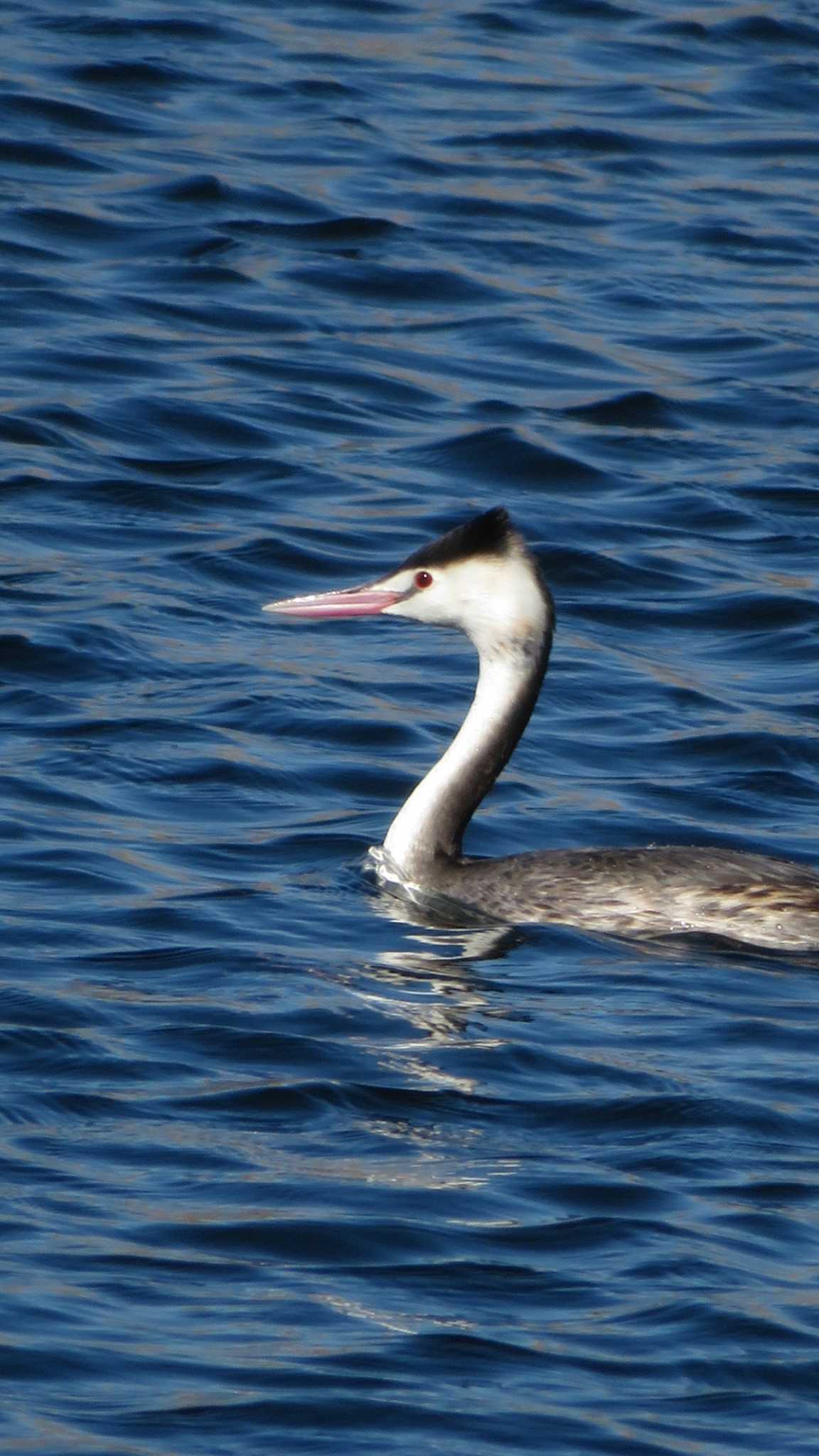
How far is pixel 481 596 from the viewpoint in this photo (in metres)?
8.82

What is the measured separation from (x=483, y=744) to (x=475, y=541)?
2.10ft

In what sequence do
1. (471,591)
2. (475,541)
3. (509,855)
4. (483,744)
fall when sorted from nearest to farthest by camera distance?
(475,541), (471,591), (483,744), (509,855)

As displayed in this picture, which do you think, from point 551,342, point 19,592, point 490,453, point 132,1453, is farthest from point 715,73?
point 132,1453

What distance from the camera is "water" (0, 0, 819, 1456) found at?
5.46 metres

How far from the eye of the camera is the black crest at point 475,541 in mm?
8688

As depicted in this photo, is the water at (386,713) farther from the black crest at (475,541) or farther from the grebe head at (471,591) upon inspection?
the black crest at (475,541)

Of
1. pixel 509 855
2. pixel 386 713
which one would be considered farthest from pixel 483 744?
pixel 386 713

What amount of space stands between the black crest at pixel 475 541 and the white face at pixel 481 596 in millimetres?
20

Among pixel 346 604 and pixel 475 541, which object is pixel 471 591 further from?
pixel 346 604

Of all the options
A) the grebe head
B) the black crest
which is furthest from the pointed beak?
the black crest

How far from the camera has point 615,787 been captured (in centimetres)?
964

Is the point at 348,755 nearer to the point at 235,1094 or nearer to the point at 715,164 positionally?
the point at 235,1094

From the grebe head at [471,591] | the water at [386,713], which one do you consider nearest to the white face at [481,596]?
the grebe head at [471,591]

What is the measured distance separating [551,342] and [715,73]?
17.2 ft
